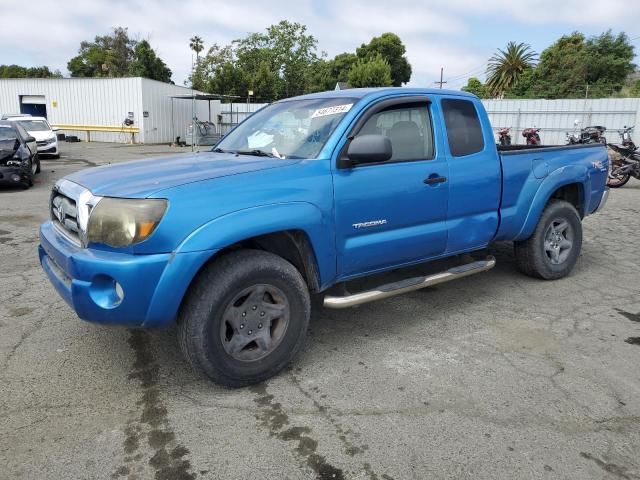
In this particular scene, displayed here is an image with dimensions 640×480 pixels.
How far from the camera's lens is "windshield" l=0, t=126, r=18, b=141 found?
11.3 m

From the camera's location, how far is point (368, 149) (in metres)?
3.16

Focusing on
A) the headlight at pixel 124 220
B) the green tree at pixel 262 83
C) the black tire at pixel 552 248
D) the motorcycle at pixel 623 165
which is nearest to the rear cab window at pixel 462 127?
the black tire at pixel 552 248

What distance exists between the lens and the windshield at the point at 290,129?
3473 millimetres

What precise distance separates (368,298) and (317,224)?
661mm

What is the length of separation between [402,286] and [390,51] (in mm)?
62388

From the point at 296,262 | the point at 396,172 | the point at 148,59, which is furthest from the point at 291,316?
the point at 148,59

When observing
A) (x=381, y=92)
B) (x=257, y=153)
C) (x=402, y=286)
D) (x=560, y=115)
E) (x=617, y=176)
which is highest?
(x=560, y=115)

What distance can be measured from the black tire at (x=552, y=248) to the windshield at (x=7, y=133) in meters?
11.0

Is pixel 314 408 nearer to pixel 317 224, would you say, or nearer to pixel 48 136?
pixel 317 224

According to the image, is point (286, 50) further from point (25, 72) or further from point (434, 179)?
point (434, 179)

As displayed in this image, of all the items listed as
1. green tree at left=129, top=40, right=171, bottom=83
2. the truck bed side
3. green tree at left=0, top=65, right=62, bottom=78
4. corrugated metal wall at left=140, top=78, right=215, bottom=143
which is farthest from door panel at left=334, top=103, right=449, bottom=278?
green tree at left=0, top=65, right=62, bottom=78

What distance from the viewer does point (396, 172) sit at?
350 cm

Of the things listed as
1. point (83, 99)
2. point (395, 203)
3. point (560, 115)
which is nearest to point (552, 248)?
point (395, 203)

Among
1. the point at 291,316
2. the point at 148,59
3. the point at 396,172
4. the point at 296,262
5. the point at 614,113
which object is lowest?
the point at 291,316
